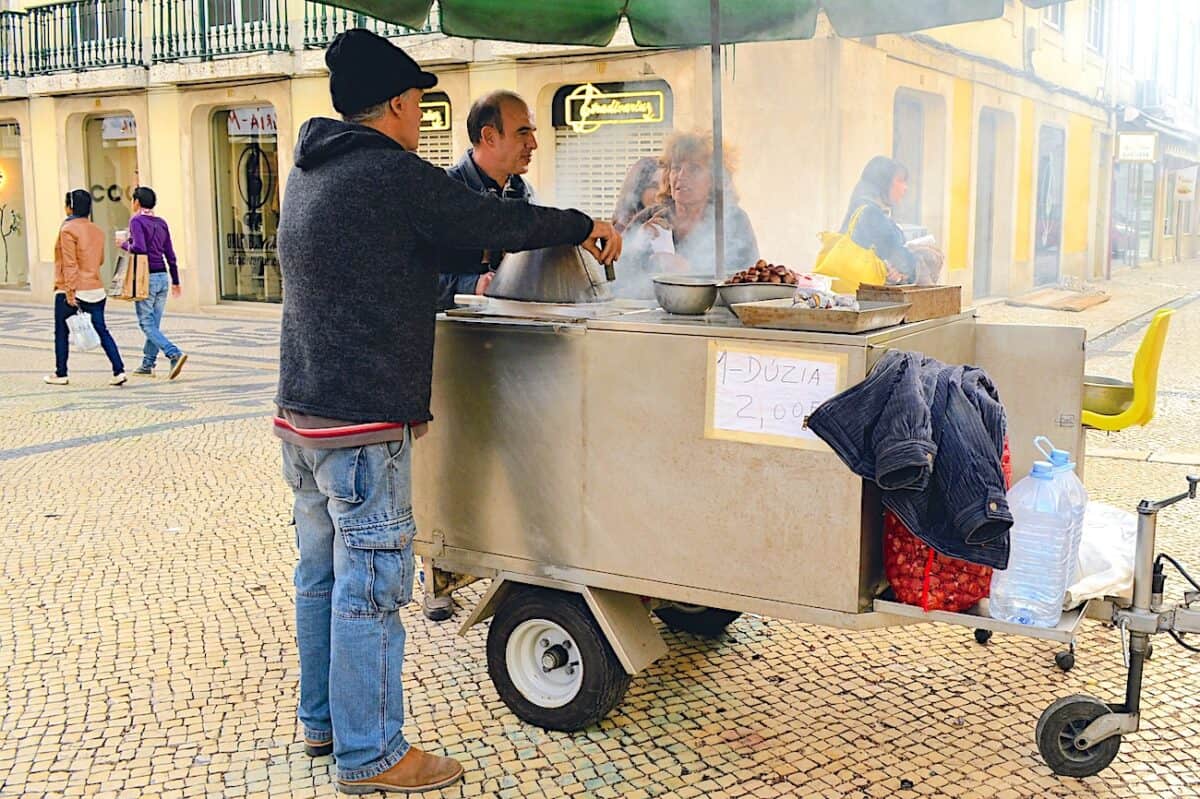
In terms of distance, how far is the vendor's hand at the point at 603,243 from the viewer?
3.12 m

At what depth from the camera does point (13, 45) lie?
67.6 ft

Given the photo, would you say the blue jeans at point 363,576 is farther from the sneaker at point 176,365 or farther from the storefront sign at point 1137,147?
the storefront sign at point 1137,147

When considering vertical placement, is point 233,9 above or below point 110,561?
above

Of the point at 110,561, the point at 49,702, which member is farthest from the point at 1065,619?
the point at 110,561

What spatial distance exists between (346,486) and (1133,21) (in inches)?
929

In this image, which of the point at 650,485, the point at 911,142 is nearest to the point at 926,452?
the point at 650,485

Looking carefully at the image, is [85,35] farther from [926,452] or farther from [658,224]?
[926,452]

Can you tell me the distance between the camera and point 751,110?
12117mm

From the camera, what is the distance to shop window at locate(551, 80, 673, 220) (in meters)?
13.8

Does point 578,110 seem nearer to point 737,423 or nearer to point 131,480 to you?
point 131,480

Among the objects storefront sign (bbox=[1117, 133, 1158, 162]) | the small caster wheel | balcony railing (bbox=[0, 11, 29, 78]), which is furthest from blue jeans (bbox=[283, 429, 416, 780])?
storefront sign (bbox=[1117, 133, 1158, 162])

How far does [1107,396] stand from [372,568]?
10.1ft

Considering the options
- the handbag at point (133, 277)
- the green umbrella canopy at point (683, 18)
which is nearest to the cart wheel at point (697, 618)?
the green umbrella canopy at point (683, 18)

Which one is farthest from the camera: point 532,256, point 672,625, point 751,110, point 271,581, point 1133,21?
point 1133,21
